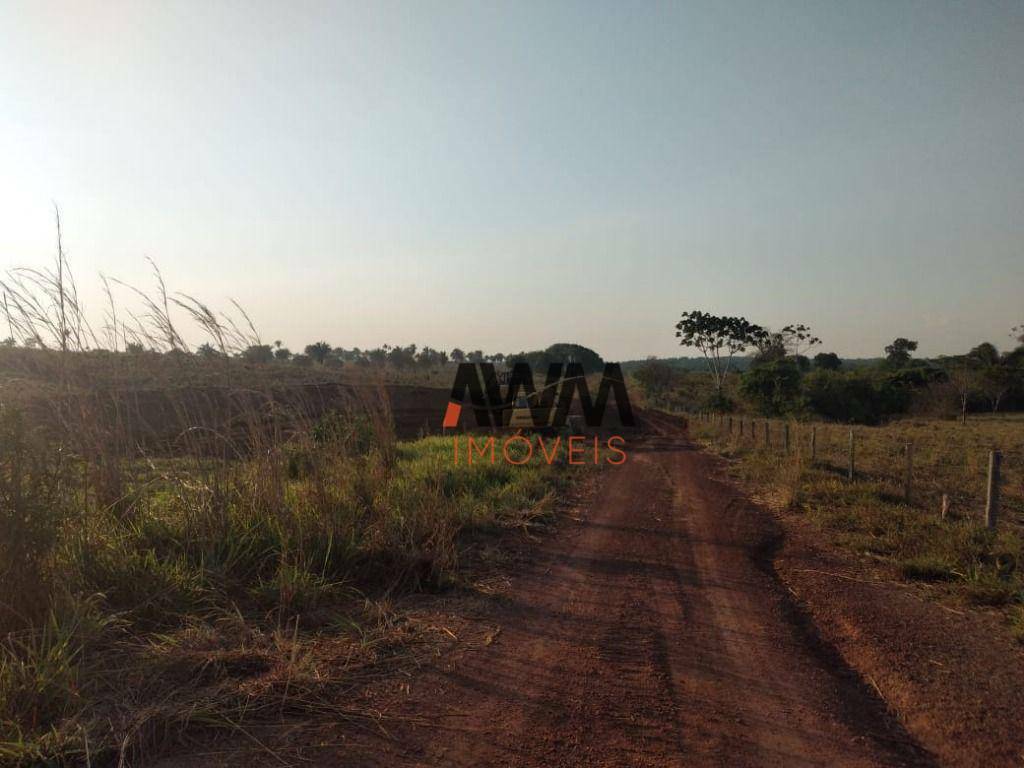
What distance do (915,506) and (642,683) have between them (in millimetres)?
7009

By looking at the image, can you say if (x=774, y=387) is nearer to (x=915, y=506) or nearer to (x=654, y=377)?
(x=654, y=377)

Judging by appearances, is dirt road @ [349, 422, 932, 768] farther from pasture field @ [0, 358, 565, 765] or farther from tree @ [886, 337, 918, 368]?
tree @ [886, 337, 918, 368]

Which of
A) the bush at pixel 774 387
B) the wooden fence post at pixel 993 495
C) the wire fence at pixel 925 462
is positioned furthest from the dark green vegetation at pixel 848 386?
the wooden fence post at pixel 993 495

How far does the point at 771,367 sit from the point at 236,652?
36.8 m

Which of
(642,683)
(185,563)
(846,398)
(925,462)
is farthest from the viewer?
(846,398)

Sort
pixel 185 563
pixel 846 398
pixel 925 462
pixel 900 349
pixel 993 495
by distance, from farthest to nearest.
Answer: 1. pixel 900 349
2. pixel 846 398
3. pixel 925 462
4. pixel 993 495
5. pixel 185 563

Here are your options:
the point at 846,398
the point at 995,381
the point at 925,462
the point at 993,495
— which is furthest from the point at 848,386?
the point at 993,495

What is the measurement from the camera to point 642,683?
3.47m

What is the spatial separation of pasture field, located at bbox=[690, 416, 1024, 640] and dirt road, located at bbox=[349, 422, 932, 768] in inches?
55.0

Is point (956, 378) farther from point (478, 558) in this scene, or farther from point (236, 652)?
point (236, 652)

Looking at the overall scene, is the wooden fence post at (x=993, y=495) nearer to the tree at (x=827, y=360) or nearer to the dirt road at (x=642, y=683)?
the dirt road at (x=642, y=683)

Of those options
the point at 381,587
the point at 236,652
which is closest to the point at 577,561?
the point at 381,587

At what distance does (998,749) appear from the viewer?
2.89 meters

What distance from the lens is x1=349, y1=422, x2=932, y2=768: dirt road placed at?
9.28 ft
